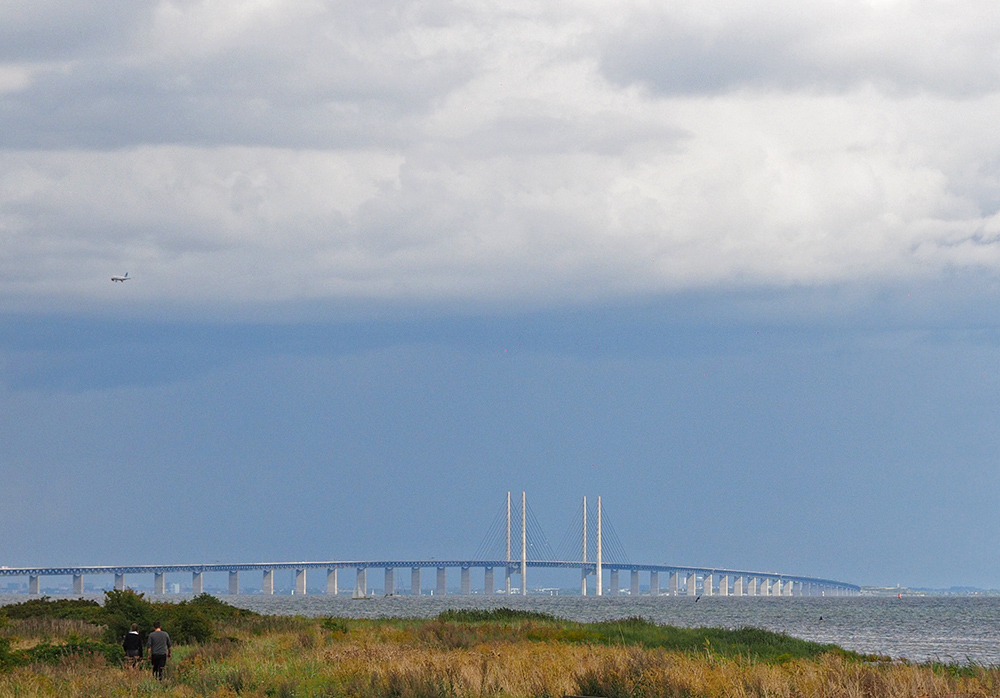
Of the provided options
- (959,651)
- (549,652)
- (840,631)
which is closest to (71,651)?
(549,652)

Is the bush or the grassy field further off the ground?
the grassy field

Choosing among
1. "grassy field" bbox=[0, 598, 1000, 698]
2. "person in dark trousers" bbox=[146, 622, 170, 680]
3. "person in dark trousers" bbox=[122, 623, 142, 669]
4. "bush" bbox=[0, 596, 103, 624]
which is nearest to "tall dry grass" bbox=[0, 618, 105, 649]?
"grassy field" bbox=[0, 598, 1000, 698]

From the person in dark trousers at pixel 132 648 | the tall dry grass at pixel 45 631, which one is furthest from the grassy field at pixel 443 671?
the person in dark trousers at pixel 132 648

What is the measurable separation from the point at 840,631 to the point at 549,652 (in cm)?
5534

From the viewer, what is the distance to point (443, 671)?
74.3ft

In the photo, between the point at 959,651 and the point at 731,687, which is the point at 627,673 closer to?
the point at 731,687

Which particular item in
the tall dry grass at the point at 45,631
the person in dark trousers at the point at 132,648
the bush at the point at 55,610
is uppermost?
the person in dark trousers at the point at 132,648

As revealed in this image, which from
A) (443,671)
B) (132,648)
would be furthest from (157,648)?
(443,671)

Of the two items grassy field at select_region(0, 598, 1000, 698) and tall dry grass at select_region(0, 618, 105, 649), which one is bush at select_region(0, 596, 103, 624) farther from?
grassy field at select_region(0, 598, 1000, 698)

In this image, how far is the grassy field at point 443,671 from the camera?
63.8 feet

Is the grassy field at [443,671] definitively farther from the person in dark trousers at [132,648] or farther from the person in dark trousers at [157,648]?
the person in dark trousers at [132,648]

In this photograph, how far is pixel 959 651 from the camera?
57000 mm

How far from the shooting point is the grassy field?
63.8 feet

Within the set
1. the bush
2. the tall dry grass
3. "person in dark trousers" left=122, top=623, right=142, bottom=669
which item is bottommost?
the bush
